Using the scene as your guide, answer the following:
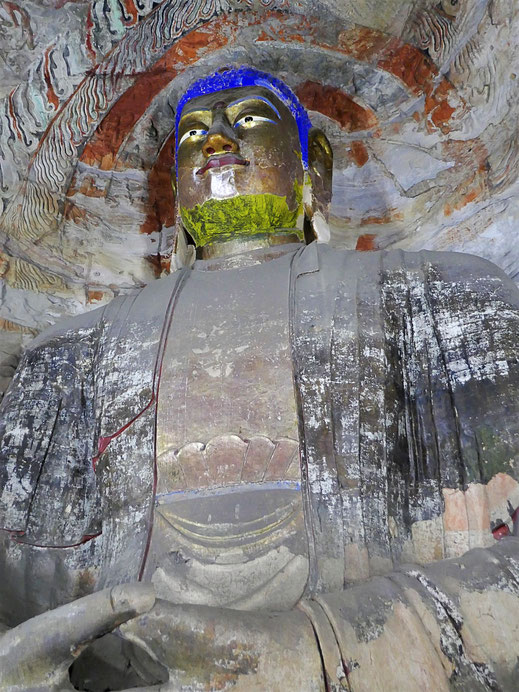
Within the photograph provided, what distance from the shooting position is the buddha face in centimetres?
395

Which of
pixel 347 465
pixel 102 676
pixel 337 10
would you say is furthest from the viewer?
pixel 337 10

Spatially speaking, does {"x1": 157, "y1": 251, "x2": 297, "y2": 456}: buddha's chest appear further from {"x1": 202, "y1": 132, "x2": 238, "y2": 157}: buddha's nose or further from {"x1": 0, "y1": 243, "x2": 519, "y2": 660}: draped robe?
{"x1": 202, "y1": 132, "x2": 238, "y2": 157}: buddha's nose

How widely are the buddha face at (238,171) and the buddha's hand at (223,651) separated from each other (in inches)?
89.8

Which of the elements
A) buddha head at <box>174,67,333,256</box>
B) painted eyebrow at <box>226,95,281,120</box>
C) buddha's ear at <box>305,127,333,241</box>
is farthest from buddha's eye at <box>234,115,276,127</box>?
buddha's ear at <box>305,127,333,241</box>

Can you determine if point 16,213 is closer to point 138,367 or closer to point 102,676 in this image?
point 138,367

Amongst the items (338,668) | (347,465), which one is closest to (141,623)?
(338,668)

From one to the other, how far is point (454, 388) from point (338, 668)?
123cm

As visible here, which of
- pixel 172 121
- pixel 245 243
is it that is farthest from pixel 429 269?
pixel 172 121

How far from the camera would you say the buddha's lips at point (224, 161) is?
3.96 metres

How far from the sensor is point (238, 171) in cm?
395

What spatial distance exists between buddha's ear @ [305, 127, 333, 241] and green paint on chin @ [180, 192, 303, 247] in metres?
0.21

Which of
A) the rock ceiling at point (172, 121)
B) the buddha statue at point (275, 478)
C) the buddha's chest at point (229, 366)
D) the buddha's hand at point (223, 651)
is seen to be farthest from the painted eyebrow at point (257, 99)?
the buddha's hand at point (223, 651)

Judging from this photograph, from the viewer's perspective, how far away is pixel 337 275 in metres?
3.40

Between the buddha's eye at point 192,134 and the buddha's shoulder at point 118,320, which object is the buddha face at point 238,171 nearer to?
the buddha's eye at point 192,134
